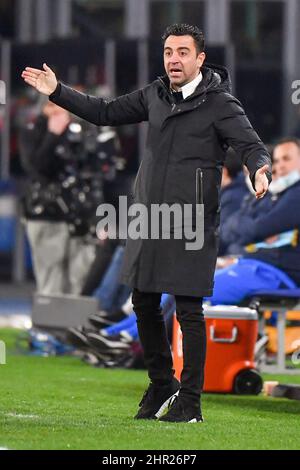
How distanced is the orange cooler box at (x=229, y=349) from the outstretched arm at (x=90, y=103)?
1922mm

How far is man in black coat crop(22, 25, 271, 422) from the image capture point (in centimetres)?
752

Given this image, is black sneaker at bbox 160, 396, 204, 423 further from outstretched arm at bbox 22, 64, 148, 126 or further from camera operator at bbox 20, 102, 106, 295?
camera operator at bbox 20, 102, 106, 295

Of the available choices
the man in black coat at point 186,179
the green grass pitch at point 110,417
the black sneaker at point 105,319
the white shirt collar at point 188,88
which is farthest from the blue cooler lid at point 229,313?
the black sneaker at point 105,319

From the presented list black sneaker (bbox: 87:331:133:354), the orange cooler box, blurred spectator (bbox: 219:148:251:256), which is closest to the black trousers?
the orange cooler box

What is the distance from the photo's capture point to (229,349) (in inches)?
376

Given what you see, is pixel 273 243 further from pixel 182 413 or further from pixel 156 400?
pixel 182 413

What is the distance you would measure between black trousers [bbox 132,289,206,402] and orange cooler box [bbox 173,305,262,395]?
62.7 inches

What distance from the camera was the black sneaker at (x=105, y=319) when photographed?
11797 mm

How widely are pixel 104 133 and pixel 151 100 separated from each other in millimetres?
6274

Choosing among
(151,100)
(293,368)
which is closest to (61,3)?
(293,368)

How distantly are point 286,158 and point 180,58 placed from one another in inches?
148
